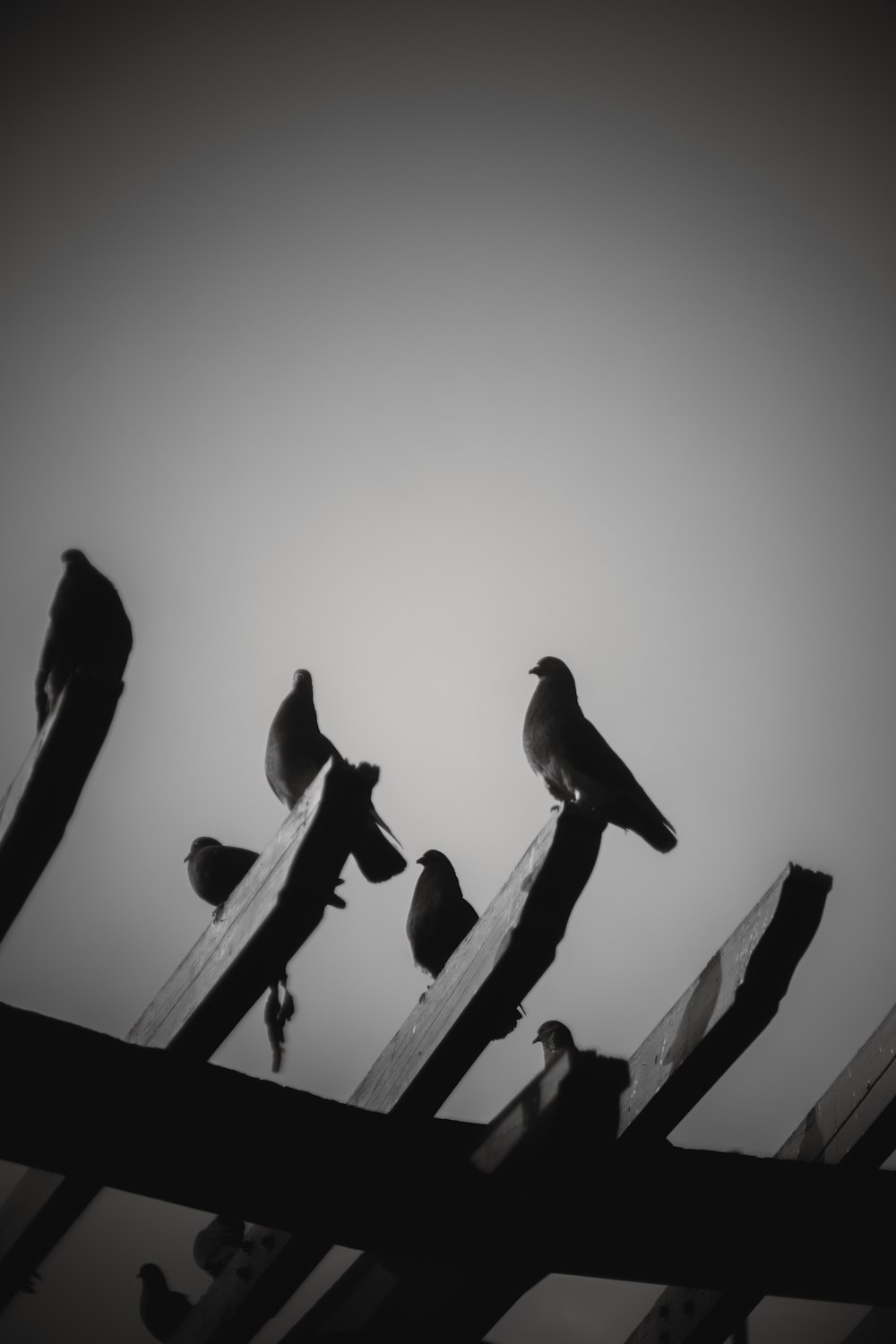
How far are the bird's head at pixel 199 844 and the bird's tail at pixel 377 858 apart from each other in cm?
136

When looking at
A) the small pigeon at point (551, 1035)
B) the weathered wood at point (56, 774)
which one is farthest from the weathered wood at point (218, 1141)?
the small pigeon at point (551, 1035)

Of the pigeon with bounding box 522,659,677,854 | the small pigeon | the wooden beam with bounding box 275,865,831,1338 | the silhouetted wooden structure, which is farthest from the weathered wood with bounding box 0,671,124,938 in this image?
the small pigeon

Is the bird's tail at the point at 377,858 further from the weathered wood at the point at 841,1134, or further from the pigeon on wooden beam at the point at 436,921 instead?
the weathered wood at the point at 841,1134

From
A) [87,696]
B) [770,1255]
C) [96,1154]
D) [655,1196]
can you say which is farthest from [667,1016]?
[87,696]

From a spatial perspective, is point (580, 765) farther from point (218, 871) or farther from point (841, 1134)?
point (218, 871)

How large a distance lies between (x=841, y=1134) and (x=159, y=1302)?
432 cm

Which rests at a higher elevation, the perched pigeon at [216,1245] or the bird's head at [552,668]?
the bird's head at [552,668]

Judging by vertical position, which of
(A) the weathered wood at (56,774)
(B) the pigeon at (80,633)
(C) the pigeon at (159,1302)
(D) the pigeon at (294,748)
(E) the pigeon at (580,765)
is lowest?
(C) the pigeon at (159,1302)

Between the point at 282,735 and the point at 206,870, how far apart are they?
2.01ft

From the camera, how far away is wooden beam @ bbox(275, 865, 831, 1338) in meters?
1.90

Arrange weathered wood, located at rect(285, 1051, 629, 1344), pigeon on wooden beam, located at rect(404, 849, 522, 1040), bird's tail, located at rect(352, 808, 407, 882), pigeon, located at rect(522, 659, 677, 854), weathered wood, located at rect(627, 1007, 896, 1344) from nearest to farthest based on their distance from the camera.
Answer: weathered wood, located at rect(285, 1051, 629, 1344) < weathered wood, located at rect(627, 1007, 896, 1344) < pigeon, located at rect(522, 659, 677, 854) < bird's tail, located at rect(352, 808, 407, 882) < pigeon on wooden beam, located at rect(404, 849, 522, 1040)

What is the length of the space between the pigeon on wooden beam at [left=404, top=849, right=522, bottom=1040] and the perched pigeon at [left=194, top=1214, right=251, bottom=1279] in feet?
4.10

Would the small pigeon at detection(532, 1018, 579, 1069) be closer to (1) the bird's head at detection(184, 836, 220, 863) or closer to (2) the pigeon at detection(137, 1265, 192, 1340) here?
(1) the bird's head at detection(184, 836, 220, 863)

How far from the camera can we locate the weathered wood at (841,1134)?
2.32 meters
